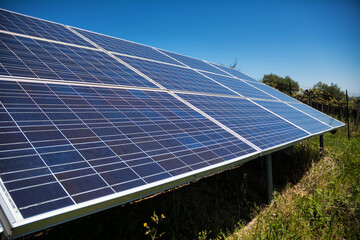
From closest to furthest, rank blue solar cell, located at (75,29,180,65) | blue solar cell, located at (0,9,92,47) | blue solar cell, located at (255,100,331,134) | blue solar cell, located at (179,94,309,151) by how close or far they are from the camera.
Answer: blue solar cell, located at (179,94,309,151) < blue solar cell, located at (0,9,92,47) < blue solar cell, located at (255,100,331,134) < blue solar cell, located at (75,29,180,65)

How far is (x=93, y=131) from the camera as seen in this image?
2.66 metres

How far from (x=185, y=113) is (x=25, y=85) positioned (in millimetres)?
2720

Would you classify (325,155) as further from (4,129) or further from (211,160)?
(4,129)

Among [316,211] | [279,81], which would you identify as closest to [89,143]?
[316,211]

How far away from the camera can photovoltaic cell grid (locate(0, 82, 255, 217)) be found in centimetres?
174

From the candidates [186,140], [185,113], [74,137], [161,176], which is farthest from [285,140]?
[74,137]

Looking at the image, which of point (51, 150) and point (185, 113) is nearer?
point (51, 150)

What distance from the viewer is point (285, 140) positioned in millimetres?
4688

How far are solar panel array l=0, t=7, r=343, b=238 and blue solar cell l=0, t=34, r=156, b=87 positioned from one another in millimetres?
23

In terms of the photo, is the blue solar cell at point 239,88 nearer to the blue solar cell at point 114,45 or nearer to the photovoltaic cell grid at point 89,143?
the blue solar cell at point 114,45

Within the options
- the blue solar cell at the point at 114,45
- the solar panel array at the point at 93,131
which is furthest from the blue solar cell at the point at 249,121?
the blue solar cell at the point at 114,45

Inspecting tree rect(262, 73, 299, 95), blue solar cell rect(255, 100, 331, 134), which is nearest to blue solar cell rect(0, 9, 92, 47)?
blue solar cell rect(255, 100, 331, 134)

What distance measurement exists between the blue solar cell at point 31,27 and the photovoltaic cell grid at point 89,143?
10.6ft

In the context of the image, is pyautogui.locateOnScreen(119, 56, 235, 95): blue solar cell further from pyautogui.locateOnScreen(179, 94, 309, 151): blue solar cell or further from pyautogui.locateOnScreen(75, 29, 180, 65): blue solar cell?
pyautogui.locateOnScreen(75, 29, 180, 65): blue solar cell
